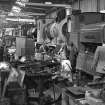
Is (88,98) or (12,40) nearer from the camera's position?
(88,98)

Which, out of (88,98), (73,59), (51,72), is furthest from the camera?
(51,72)

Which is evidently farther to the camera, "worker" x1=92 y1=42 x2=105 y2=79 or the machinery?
the machinery

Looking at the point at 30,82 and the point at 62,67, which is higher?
the point at 62,67

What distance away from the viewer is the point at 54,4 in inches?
182

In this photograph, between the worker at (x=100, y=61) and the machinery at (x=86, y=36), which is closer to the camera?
the worker at (x=100, y=61)

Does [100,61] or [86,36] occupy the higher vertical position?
[86,36]

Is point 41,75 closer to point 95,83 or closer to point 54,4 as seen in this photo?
point 95,83

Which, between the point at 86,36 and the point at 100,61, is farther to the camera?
the point at 86,36

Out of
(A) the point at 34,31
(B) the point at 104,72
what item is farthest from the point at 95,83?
(A) the point at 34,31

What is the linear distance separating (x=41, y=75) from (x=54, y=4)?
224 centimetres

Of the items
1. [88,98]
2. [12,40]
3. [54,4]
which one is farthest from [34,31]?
[88,98]

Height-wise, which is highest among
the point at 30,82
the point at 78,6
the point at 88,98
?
the point at 78,6

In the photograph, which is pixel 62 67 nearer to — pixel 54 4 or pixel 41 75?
pixel 41 75

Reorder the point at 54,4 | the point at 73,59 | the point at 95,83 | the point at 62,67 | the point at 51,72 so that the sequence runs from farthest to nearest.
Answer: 1. the point at 54,4
2. the point at 51,72
3. the point at 62,67
4. the point at 73,59
5. the point at 95,83
